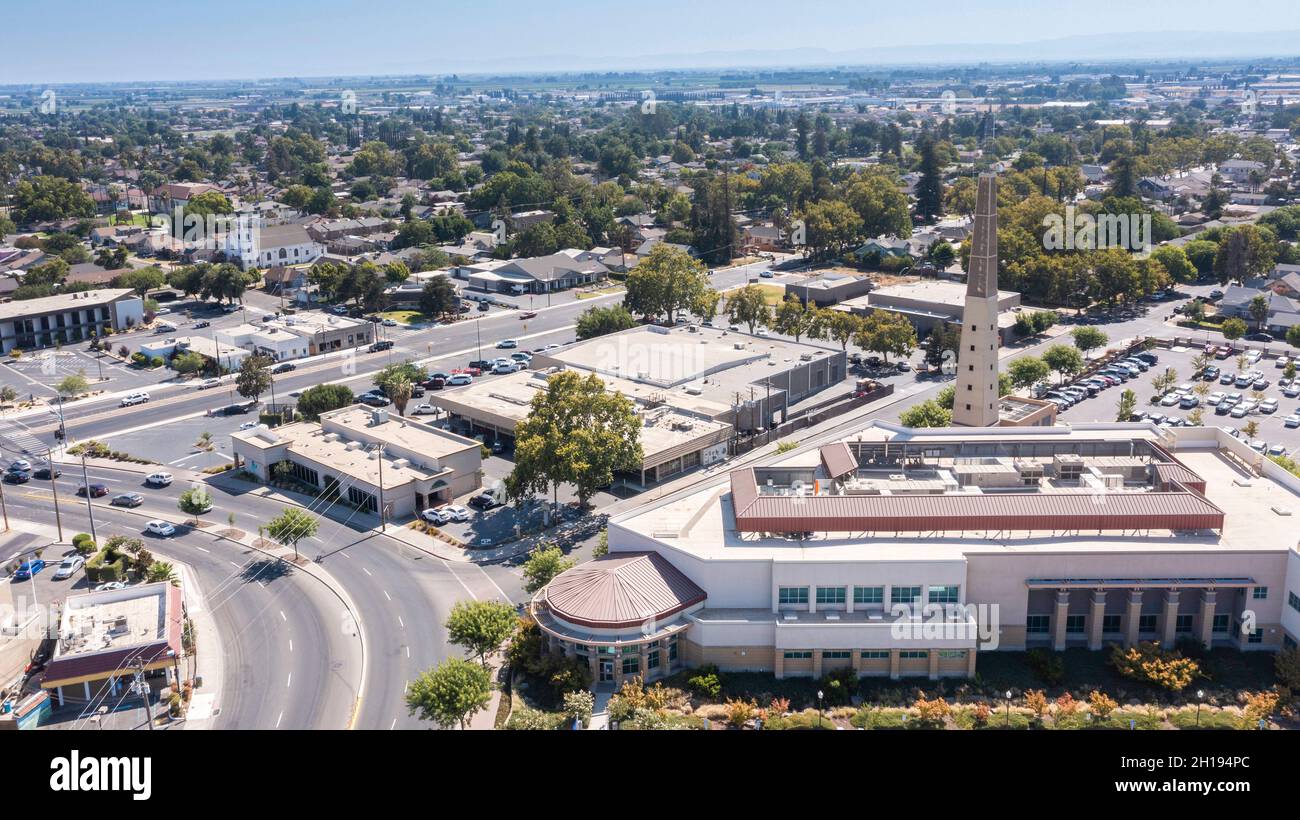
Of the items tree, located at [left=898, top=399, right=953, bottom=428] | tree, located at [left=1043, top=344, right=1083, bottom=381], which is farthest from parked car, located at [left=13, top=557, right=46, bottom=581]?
tree, located at [left=1043, top=344, right=1083, bottom=381]

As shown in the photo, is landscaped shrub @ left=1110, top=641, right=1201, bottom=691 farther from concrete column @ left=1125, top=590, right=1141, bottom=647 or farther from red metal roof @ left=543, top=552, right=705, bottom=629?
red metal roof @ left=543, top=552, right=705, bottom=629

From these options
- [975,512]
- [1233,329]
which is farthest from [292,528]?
[1233,329]

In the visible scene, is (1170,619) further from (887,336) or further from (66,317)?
(66,317)

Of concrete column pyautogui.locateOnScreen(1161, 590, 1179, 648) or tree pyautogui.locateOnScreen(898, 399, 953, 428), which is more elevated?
tree pyautogui.locateOnScreen(898, 399, 953, 428)

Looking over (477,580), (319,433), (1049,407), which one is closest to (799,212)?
(1049,407)

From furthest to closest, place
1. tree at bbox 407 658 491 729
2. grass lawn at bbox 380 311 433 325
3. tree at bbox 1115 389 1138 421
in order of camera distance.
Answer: grass lawn at bbox 380 311 433 325
tree at bbox 1115 389 1138 421
tree at bbox 407 658 491 729

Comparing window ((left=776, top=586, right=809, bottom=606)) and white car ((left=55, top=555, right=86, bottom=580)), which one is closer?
window ((left=776, top=586, right=809, bottom=606))
